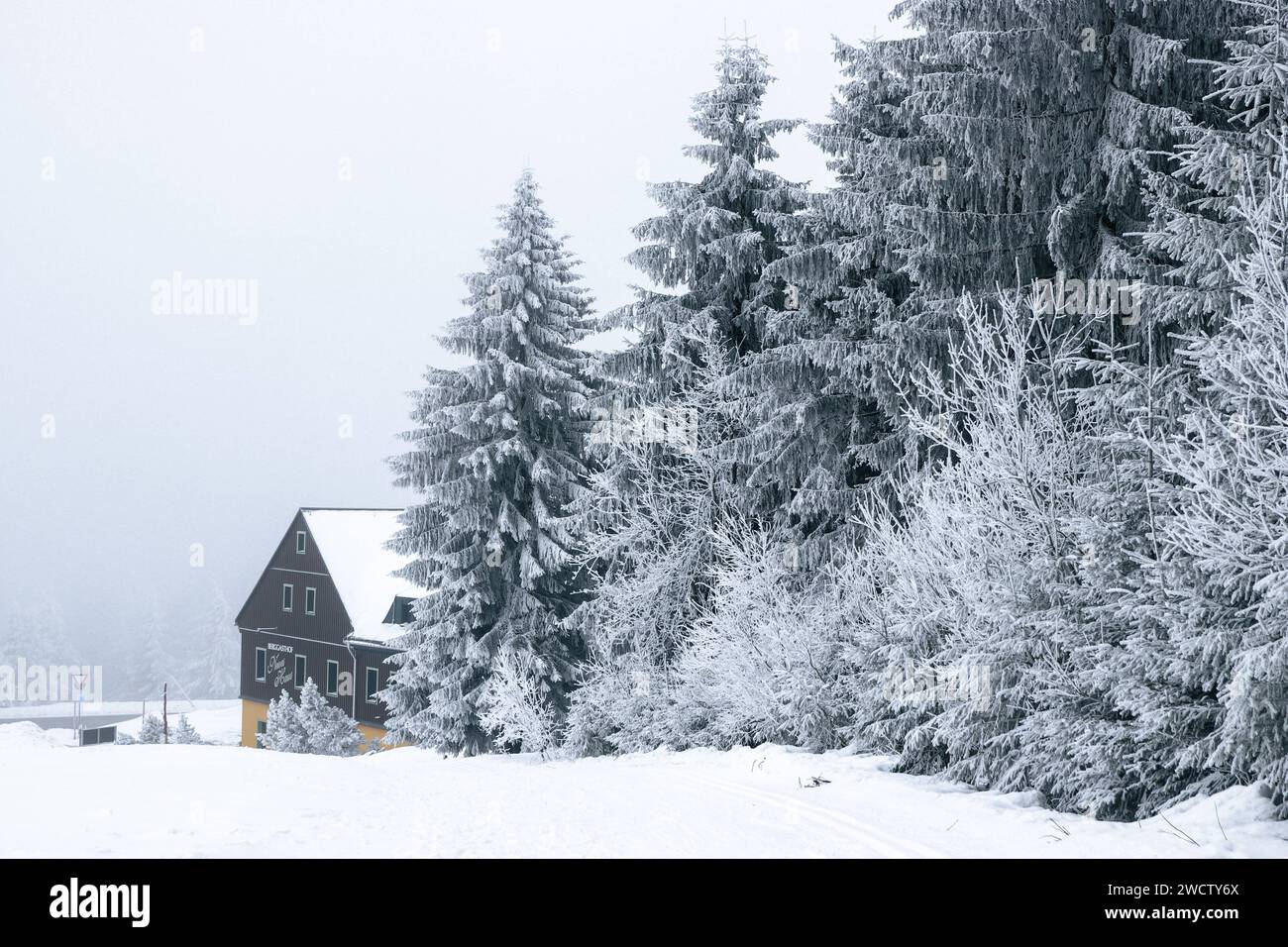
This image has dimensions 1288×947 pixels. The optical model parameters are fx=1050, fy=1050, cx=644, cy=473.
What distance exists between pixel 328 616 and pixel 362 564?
92.4 inches

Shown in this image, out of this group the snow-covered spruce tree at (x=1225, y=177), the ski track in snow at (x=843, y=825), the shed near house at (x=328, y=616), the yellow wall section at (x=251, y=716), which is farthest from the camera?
the yellow wall section at (x=251, y=716)

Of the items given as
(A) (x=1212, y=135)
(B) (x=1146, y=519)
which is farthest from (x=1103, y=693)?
(A) (x=1212, y=135)

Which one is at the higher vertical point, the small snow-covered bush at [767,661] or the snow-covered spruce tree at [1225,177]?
the snow-covered spruce tree at [1225,177]

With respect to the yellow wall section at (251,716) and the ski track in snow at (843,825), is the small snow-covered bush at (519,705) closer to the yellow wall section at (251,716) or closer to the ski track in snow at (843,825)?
the ski track in snow at (843,825)

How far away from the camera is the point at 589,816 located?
8805 millimetres

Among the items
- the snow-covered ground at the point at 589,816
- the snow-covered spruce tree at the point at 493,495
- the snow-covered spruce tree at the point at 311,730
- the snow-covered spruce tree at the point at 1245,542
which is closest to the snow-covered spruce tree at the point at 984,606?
the snow-covered ground at the point at 589,816

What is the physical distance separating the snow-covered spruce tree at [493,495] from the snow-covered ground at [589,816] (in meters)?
11.1

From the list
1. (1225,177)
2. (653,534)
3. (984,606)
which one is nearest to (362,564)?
(653,534)

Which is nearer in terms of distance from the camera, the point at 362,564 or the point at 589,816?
the point at 589,816

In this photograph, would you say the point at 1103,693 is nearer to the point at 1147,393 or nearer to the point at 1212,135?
the point at 1147,393

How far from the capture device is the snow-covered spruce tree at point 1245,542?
7.11 m

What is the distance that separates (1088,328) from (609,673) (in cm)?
1062

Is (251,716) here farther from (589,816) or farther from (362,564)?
(589,816)

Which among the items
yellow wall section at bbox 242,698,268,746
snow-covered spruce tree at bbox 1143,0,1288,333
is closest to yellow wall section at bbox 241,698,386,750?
yellow wall section at bbox 242,698,268,746
